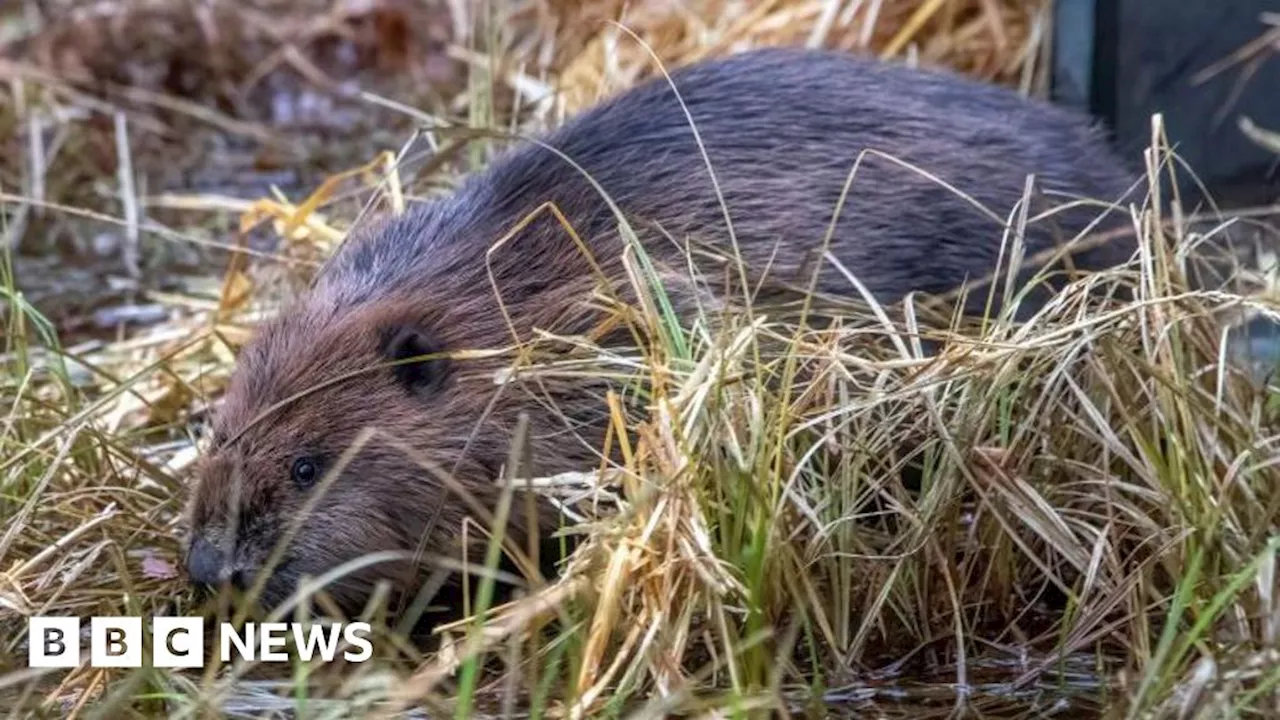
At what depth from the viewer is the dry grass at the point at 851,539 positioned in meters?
2.47

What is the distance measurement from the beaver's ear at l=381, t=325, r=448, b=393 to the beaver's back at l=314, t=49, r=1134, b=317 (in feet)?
0.51

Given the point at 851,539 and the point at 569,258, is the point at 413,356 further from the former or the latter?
the point at 851,539

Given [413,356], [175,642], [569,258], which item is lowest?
[175,642]

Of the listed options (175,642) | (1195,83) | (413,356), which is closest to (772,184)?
(413,356)

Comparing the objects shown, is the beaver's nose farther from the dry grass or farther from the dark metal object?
the dark metal object

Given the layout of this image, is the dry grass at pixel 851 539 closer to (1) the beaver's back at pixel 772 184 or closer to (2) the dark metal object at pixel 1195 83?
(1) the beaver's back at pixel 772 184

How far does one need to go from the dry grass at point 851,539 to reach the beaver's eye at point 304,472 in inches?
9.2

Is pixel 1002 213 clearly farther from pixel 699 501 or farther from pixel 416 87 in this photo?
pixel 416 87

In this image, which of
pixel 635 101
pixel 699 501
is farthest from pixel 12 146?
pixel 699 501

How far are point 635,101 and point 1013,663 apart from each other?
132cm

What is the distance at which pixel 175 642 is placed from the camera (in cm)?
275

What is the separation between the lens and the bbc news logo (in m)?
2.63

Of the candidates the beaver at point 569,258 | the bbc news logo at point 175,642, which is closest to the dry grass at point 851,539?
the bbc news logo at point 175,642

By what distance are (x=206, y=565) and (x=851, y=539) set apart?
87 cm
